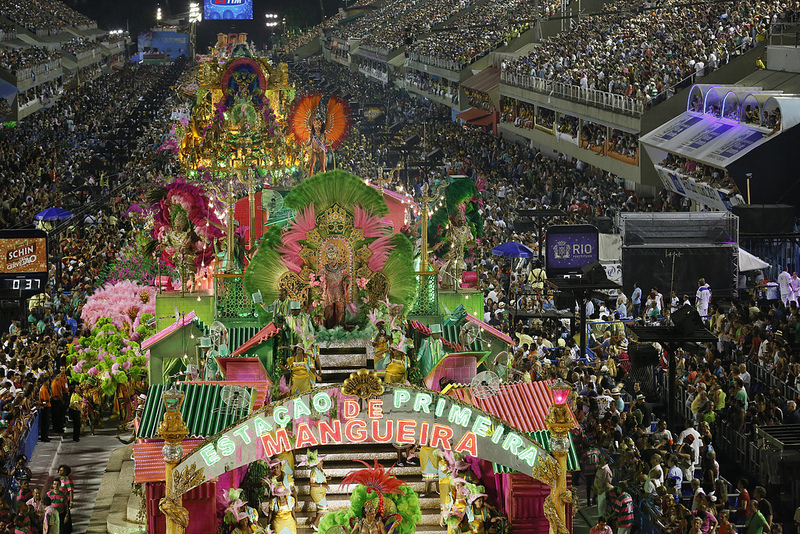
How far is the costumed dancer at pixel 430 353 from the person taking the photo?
19.5 metres

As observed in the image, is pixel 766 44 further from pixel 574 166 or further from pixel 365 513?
pixel 365 513

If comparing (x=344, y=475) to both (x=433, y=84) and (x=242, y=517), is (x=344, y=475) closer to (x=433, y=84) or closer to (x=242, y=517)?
(x=242, y=517)

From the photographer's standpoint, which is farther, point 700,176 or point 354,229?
point 700,176

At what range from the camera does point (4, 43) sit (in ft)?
269

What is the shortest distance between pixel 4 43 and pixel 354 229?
68.1 m

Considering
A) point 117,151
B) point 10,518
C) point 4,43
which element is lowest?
point 10,518

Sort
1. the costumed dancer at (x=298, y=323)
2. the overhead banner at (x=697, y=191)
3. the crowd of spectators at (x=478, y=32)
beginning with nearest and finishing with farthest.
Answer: the costumed dancer at (x=298, y=323) < the overhead banner at (x=697, y=191) < the crowd of spectators at (x=478, y=32)

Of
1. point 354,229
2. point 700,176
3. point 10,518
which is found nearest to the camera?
point 10,518

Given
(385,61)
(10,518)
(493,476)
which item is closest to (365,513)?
(493,476)

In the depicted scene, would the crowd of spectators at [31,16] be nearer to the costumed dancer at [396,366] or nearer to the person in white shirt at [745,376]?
the person in white shirt at [745,376]

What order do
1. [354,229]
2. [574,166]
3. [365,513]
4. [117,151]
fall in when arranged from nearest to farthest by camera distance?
1. [365,513]
2. [354,229]
3. [574,166]
4. [117,151]

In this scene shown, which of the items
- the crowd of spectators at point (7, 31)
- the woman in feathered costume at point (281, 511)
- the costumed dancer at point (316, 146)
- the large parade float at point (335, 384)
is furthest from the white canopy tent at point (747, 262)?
the crowd of spectators at point (7, 31)

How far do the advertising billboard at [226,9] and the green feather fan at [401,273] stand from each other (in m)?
126

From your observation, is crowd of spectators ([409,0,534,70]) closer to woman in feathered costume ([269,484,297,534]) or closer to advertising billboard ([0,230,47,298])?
advertising billboard ([0,230,47,298])
